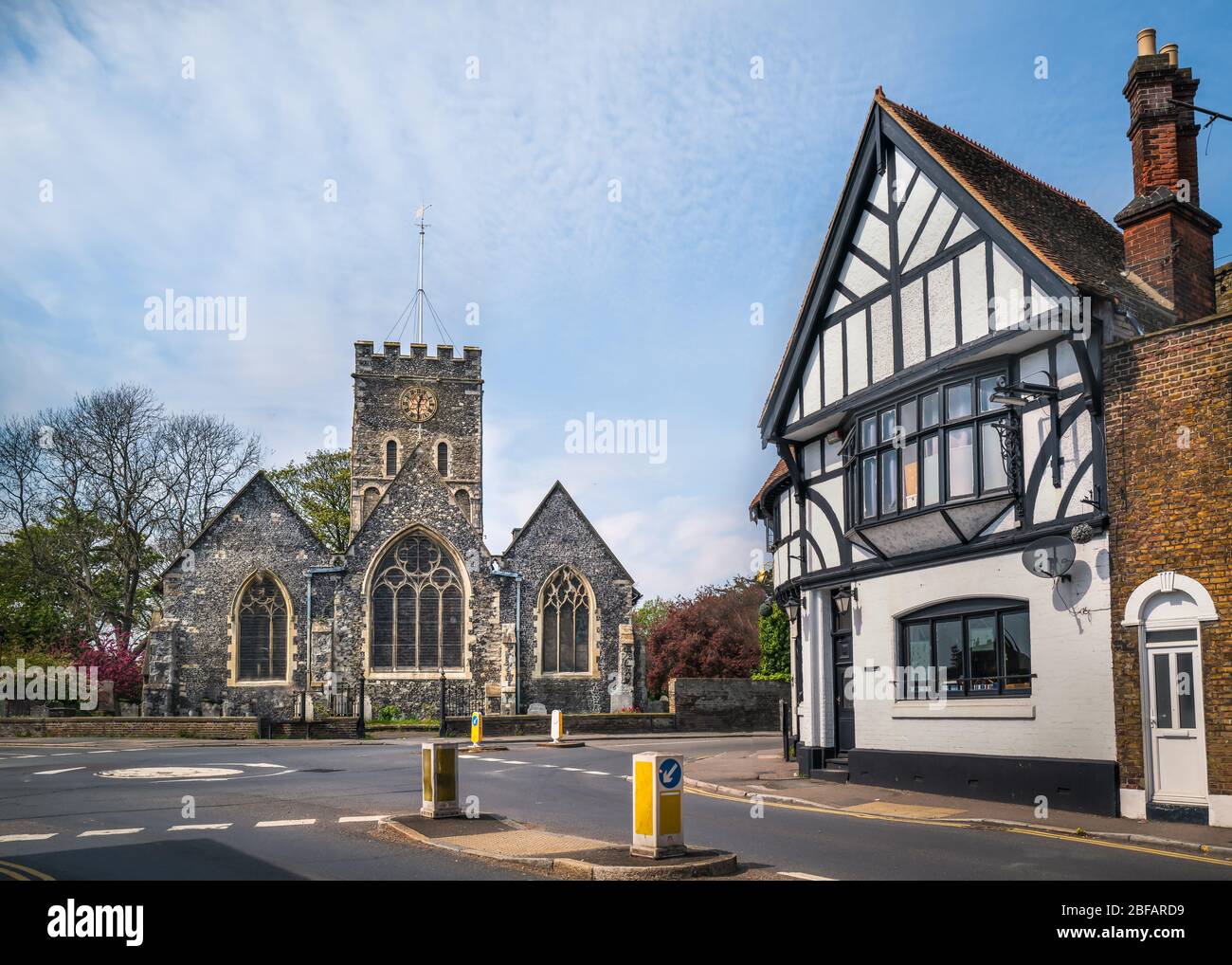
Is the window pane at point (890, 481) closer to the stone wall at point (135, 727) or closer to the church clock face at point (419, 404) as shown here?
the stone wall at point (135, 727)

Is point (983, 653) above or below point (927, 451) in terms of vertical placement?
below

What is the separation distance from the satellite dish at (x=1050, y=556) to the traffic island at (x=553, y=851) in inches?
259

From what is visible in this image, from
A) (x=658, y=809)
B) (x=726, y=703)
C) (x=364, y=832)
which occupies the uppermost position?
(x=658, y=809)

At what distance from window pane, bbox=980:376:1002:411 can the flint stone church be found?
28433mm

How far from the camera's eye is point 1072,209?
19078 mm

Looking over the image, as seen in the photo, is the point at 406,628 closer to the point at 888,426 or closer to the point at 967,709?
the point at 888,426

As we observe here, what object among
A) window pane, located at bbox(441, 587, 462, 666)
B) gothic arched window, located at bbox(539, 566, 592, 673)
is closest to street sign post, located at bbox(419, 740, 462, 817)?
window pane, located at bbox(441, 587, 462, 666)

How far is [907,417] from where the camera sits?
16922 millimetres

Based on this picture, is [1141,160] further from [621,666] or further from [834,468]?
[621,666]

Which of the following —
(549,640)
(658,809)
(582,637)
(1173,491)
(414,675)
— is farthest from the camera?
(582,637)

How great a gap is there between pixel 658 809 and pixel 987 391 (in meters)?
8.96

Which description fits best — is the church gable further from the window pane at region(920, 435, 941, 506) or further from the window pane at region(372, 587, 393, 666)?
the window pane at region(920, 435, 941, 506)

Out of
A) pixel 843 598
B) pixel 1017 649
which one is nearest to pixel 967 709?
pixel 1017 649
